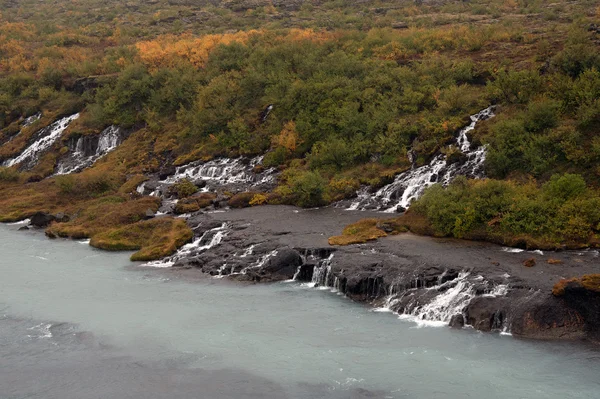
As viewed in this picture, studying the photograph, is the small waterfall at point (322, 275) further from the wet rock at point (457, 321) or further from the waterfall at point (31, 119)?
the waterfall at point (31, 119)

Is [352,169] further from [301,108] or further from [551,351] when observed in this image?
[551,351]

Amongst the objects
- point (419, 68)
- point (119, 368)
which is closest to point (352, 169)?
point (419, 68)

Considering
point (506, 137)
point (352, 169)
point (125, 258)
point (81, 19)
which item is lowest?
point (125, 258)

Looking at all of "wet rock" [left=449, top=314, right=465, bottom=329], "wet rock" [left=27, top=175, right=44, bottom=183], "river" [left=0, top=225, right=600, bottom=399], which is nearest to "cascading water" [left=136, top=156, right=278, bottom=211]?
Result: "wet rock" [left=27, top=175, right=44, bottom=183]

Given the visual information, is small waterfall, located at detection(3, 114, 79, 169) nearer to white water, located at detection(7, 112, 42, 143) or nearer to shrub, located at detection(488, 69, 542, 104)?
white water, located at detection(7, 112, 42, 143)

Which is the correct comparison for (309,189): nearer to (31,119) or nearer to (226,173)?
(226,173)

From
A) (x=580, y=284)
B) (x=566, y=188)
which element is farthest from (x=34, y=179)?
(x=580, y=284)
